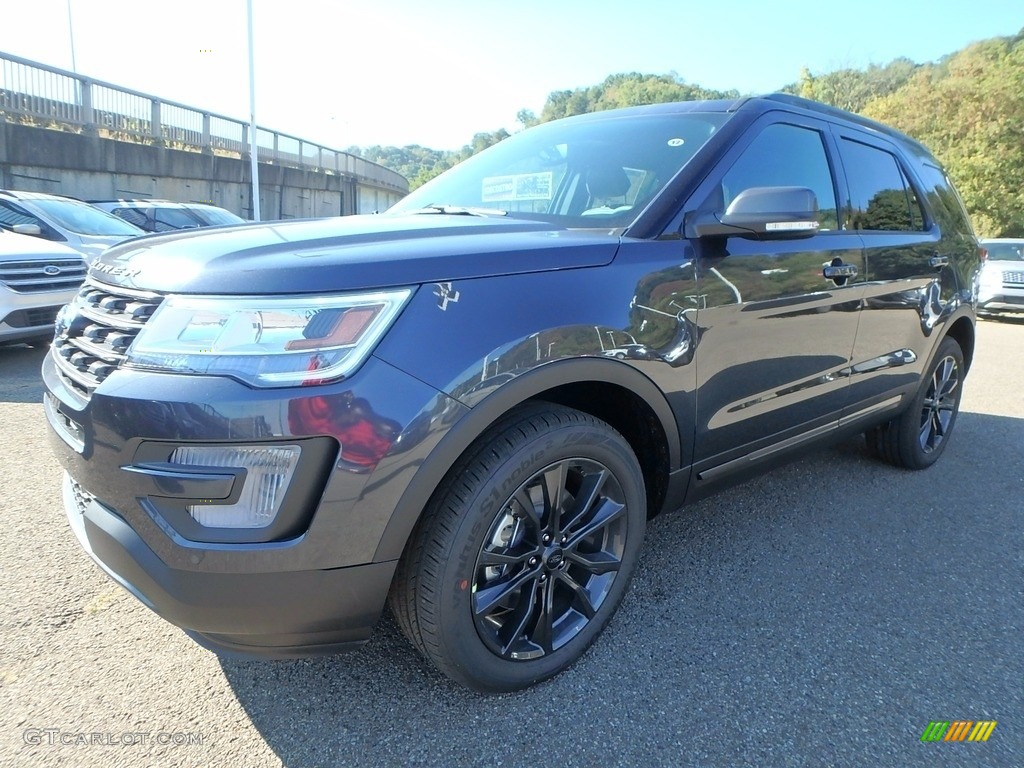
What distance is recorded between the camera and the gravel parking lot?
186 cm

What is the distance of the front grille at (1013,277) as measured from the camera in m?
12.4

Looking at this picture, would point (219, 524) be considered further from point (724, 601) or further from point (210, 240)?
point (724, 601)

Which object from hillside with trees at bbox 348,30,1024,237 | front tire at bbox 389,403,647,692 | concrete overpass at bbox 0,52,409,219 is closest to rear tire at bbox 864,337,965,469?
front tire at bbox 389,403,647,692

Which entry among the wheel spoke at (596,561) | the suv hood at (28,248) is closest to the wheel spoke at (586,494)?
the wheel spoke at (596,561)

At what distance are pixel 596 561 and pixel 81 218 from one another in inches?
308

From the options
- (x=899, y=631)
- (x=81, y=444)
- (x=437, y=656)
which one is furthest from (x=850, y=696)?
(x=81, y=444)

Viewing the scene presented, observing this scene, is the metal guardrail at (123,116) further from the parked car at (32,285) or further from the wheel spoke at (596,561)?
the wheel spoke at (596,561)

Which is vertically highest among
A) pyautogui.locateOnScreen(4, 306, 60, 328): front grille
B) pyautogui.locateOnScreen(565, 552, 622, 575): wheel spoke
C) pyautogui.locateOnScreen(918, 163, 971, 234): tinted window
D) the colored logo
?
pyautogui.locateOnScreen(918, 163, 971, 234): tinted window

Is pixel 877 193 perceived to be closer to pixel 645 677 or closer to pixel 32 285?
pixel 645 677

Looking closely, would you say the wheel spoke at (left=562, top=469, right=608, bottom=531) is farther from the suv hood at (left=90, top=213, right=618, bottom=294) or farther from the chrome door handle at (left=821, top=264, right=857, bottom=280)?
the chrome door handle at (left=821, top=264, right=857, bottom=280)

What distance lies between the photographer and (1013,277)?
41.1ft

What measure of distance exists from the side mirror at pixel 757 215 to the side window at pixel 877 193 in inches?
38.4

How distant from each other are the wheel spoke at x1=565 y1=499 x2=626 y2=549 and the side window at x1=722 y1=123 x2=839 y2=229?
115cm

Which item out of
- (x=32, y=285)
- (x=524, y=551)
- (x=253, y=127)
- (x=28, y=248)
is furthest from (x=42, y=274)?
(x=253, y=127)
